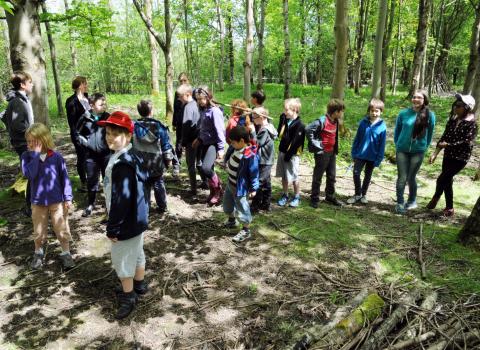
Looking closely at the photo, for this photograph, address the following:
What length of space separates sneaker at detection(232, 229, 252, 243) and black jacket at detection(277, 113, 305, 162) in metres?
1.72

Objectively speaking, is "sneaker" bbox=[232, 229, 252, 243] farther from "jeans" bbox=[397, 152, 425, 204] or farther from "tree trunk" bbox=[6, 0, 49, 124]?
"tree trunk" bbox=[6, 0, 49, 124]

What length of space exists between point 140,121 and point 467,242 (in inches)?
208

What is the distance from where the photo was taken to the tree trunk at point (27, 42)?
19.3 feet

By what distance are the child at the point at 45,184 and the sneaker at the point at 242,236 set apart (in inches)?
90.1

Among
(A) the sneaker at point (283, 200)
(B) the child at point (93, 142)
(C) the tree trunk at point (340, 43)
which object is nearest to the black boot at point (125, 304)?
(B) the child at point (93, 142)

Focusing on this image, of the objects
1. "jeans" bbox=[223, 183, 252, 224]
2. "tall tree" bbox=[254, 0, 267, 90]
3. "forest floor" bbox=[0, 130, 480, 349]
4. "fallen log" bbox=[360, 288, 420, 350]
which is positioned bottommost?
"forest floor" bbox=[0, 130, 480, 349]

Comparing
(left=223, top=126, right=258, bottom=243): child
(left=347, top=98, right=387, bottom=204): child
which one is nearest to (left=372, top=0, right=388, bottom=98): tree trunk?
(left=347, top=98, right=387, bottom=204): child

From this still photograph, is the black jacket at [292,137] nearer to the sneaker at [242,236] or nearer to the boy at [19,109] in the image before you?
the sneaker at [242,236]

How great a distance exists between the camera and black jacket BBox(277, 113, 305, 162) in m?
6.02

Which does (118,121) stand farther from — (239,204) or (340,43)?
(340,43)

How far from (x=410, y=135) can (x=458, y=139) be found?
0.76 meters

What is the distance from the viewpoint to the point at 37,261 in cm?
449

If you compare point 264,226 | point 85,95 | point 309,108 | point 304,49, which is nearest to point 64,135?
point 85,95

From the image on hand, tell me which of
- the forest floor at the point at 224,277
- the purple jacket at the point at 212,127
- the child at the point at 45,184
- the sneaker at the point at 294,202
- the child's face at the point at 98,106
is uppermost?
the child's face at the point at 98,106
